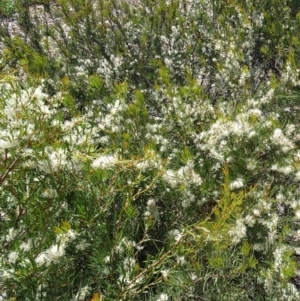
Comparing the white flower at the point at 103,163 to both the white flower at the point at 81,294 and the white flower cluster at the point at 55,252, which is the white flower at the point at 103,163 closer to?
the white flower cluster at the point at 55,252

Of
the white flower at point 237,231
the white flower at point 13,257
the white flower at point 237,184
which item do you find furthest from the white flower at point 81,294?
the white flower at point 237,184

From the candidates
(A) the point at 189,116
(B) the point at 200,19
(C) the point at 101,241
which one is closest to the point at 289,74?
(A) the point at 189,116

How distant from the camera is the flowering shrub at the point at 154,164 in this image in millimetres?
2180

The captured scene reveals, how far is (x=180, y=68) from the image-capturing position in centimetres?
495

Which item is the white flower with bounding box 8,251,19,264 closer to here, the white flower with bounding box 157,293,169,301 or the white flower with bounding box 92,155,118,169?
the white flower with bounding box 92,155,118,169

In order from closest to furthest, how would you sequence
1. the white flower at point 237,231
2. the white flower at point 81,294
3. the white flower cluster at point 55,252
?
1. the white flower cluster at point 55,252
2. the white flower at point 81,294
3. the white flower at point 237,231

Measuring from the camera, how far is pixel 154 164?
9.33 feet

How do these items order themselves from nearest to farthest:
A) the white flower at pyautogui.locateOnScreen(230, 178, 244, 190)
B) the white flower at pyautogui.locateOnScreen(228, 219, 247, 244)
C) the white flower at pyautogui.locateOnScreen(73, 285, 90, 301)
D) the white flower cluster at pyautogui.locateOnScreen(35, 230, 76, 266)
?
the white flower cluster at pyautogui.locateOnScreen(35, 230, 76, 266)
the white flower at pyautogui.locateOnScreen(73, 285, 90, 301)
the white flower at pyautogui.locateOnScreen(228, 219, 247, 244)
the white flower at pyautogui.locateOnScreen(230, 178, 244, 190)

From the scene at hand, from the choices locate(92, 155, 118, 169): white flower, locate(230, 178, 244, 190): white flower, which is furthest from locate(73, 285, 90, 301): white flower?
locate(230, 178, 244, 190): white flower

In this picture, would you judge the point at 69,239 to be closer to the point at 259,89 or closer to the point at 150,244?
the point at 150,244

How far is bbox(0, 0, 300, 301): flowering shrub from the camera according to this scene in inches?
85.8

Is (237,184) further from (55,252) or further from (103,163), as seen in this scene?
(55,252)

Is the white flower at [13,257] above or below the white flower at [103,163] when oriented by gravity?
below

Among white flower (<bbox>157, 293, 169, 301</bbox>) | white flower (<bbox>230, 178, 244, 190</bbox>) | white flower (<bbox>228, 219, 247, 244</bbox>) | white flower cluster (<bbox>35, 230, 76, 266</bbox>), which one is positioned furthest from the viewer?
white flower (<bbox>230, 178, 244, 190</bbox>)
